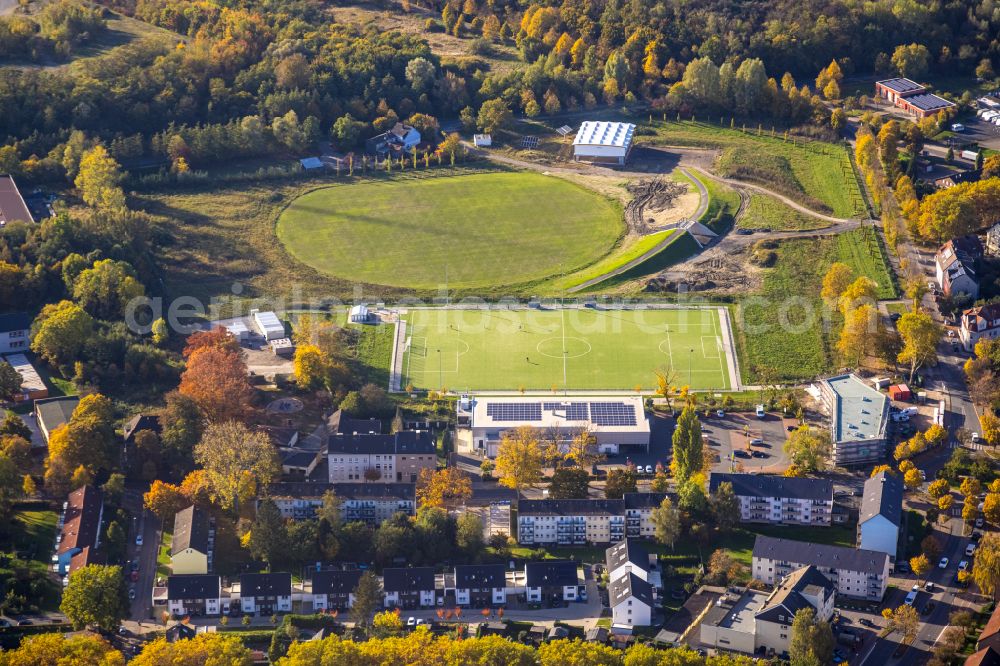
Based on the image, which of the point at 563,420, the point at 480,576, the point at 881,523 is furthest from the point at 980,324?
the point at 480,576

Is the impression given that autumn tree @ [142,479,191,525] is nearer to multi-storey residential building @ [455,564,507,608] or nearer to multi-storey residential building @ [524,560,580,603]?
multi-storey residential building @ [455,564,507,608]

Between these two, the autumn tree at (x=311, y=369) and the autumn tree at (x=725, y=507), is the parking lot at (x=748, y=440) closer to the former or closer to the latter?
the autumn tree at (x=725, y=507)

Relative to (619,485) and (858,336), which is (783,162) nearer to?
(858,336)

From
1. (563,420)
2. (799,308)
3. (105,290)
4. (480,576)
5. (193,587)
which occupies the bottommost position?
(193,587)

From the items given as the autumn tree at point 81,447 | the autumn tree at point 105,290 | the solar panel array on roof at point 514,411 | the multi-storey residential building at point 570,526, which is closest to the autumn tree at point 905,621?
the multi-storey residential building at point 570,526

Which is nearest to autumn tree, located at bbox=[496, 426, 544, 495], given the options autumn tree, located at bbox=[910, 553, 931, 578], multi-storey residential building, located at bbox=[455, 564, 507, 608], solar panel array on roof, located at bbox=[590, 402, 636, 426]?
solar panel array on roof, located at bbox=[590, 402, 636, 426]

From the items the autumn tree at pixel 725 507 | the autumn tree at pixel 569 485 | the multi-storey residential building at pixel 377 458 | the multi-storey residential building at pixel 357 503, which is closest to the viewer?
the autumn tree at pixel 725 507
